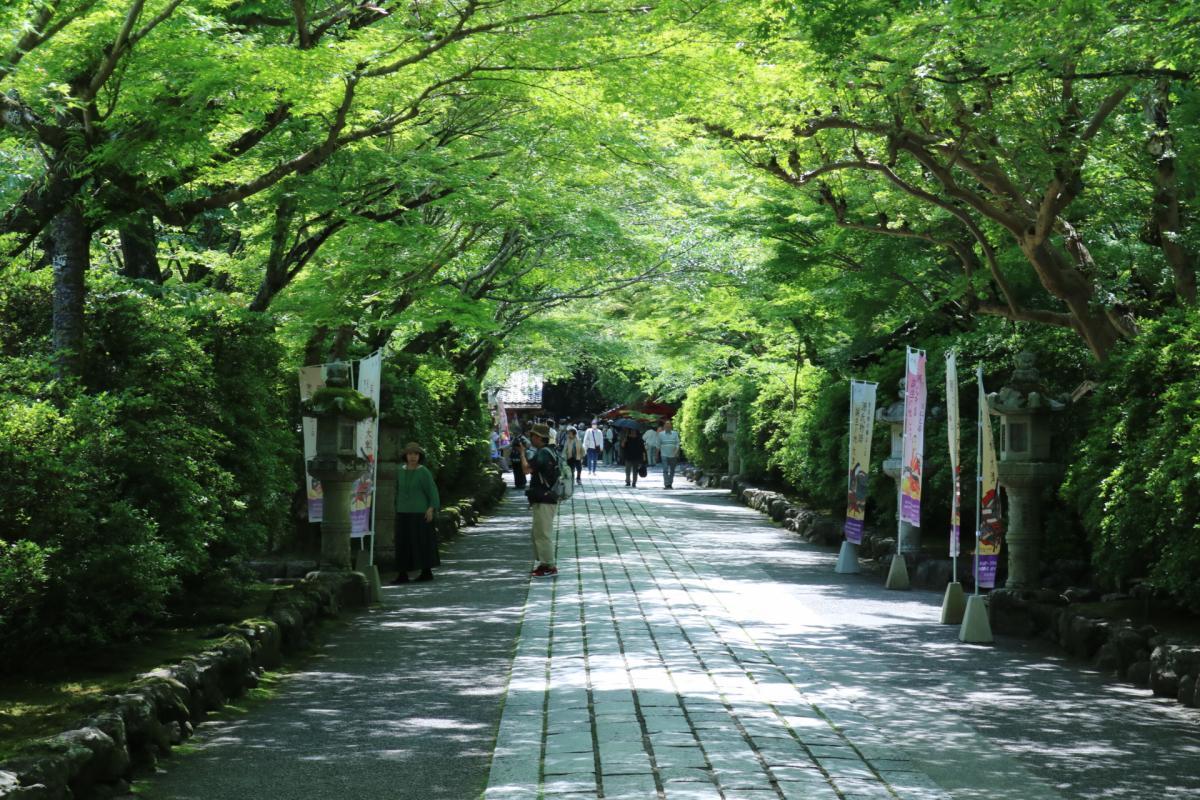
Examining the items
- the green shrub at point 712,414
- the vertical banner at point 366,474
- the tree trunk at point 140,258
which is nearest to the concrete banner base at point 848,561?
the vertical banner at point 366,474

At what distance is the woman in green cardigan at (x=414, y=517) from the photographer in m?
16.2

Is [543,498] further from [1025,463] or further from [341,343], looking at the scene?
[341,343]

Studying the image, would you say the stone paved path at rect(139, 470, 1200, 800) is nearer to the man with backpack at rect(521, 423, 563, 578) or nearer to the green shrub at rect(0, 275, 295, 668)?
the green shrub at rect(0, 275, 295, 668)

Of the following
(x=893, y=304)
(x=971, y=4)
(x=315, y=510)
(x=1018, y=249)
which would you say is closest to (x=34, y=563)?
(x=971, y=4)

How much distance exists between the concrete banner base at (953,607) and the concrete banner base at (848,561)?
4452mm

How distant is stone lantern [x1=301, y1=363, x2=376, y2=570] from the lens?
14.4m

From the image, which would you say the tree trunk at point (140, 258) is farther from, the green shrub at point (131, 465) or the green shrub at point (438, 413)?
the green shrub at point (438, 413)

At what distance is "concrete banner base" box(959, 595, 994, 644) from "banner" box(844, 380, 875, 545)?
5.88 meters

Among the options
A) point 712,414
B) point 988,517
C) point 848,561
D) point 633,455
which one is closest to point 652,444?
point 712,414

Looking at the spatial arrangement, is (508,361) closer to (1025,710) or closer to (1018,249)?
(1018,249)

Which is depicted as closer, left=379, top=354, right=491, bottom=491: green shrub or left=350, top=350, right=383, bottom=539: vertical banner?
left=350, top=350, right=383, bottom=539: vertical banner

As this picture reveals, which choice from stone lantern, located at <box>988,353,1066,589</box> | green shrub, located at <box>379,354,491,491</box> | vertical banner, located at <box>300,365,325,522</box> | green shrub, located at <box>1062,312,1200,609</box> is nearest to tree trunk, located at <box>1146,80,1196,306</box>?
green shrub, located at <box>1062,312,1200,609</box>

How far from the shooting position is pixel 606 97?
38.6 feet

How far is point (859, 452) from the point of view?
1795 cm
